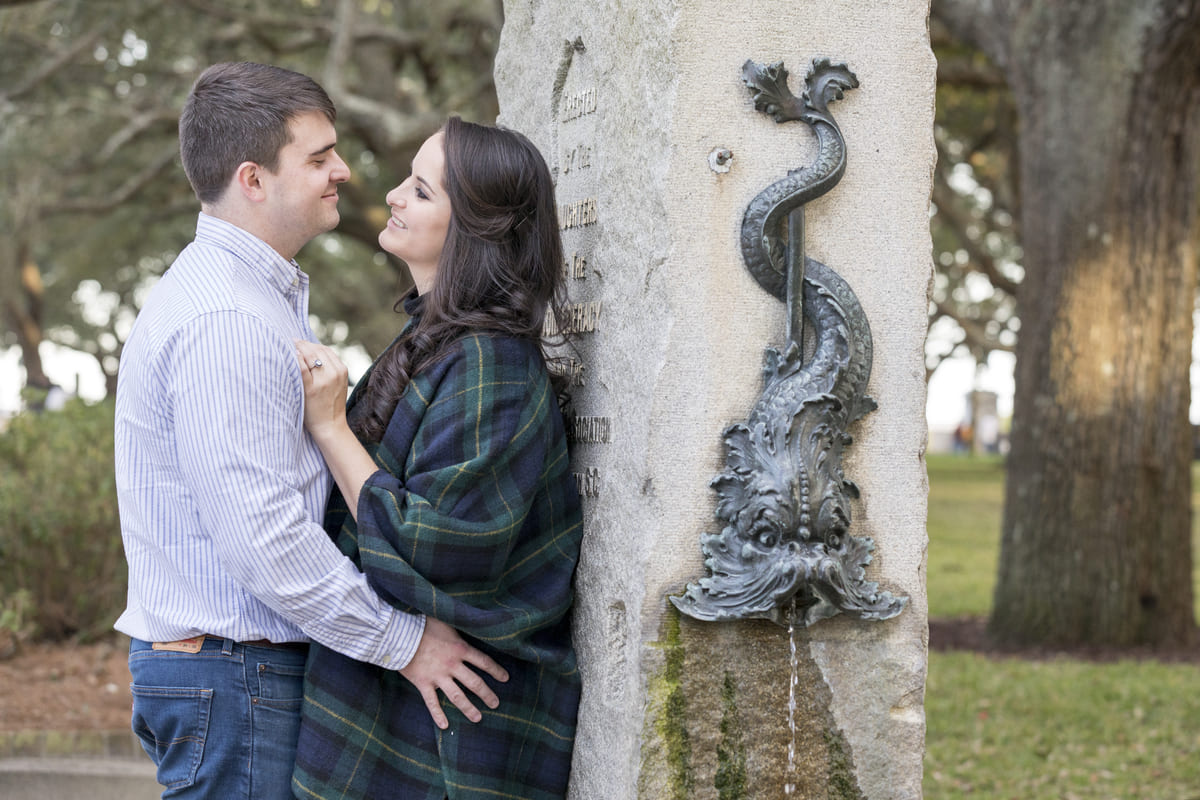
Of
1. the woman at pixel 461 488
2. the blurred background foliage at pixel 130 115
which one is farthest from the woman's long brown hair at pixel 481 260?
the blurred background foliage at pixel 130 115

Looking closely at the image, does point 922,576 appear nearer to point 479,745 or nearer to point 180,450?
point 479,745

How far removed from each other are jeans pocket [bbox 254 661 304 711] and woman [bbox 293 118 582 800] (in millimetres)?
47

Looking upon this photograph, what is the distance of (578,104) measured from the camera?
2.94 meters

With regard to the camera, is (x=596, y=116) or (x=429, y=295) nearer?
(x=429, y=295)

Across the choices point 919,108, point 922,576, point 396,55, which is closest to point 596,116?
point 919,108

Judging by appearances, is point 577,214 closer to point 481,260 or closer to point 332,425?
point 481,260

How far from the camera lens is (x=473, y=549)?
2.40 metres

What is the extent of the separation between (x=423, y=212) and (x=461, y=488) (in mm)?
637

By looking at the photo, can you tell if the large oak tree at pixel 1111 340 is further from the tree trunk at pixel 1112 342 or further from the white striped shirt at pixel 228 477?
the white striped shirt at pixel 228 477

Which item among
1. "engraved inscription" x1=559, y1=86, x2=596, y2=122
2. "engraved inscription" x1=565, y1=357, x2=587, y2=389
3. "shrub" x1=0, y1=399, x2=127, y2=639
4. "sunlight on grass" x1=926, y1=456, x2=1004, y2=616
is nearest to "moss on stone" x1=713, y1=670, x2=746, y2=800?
"engraved inscription" x1=565, y1=357, x2=587, y2=389

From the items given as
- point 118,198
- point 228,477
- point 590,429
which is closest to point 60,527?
point 590,429

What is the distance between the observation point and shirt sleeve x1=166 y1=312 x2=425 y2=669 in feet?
7.44

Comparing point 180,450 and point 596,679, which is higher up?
point 180,450

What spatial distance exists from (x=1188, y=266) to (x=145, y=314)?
6621mm
